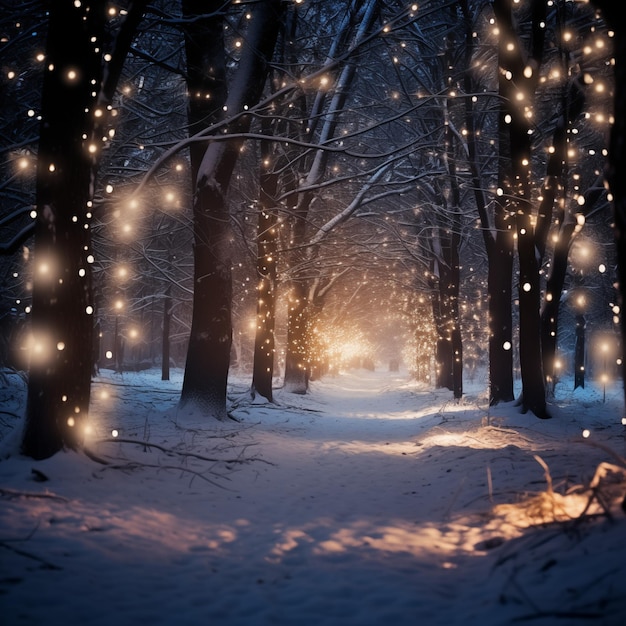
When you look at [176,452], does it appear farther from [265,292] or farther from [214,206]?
[265,292]

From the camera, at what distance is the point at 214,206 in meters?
10.4

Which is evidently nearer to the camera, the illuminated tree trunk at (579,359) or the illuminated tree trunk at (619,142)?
the illuminated tree trunk at (619,142)

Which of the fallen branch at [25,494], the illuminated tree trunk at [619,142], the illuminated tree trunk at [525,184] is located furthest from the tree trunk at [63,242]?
the illuminated tree trunk at [525,184]

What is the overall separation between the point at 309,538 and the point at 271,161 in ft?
42.1

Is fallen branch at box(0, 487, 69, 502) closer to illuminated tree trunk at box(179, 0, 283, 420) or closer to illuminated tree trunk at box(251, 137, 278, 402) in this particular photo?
illuminated tree trunk at box(179, 0, 283, 420)

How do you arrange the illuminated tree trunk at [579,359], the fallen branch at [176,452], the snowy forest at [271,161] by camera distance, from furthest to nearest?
A: the illuminated tree trunk at [579,359] → the fallen branch at [176,452] → the snowy forest at [271,161]

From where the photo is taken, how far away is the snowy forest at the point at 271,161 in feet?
19.5

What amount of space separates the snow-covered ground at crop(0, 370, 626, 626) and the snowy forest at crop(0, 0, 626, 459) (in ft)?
4.53

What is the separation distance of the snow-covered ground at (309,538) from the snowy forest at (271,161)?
138 cm

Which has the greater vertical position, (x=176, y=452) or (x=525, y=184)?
(x=525, y=184)

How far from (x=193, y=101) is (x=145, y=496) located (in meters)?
8.45

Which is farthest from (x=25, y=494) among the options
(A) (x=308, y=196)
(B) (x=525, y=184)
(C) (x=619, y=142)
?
(A) (x=308, y=196)

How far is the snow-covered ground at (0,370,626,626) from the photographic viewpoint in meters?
2.96

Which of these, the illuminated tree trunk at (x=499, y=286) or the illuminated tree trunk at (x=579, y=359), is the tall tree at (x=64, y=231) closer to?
the illuminated tree trunk at (x=499, y=286)
